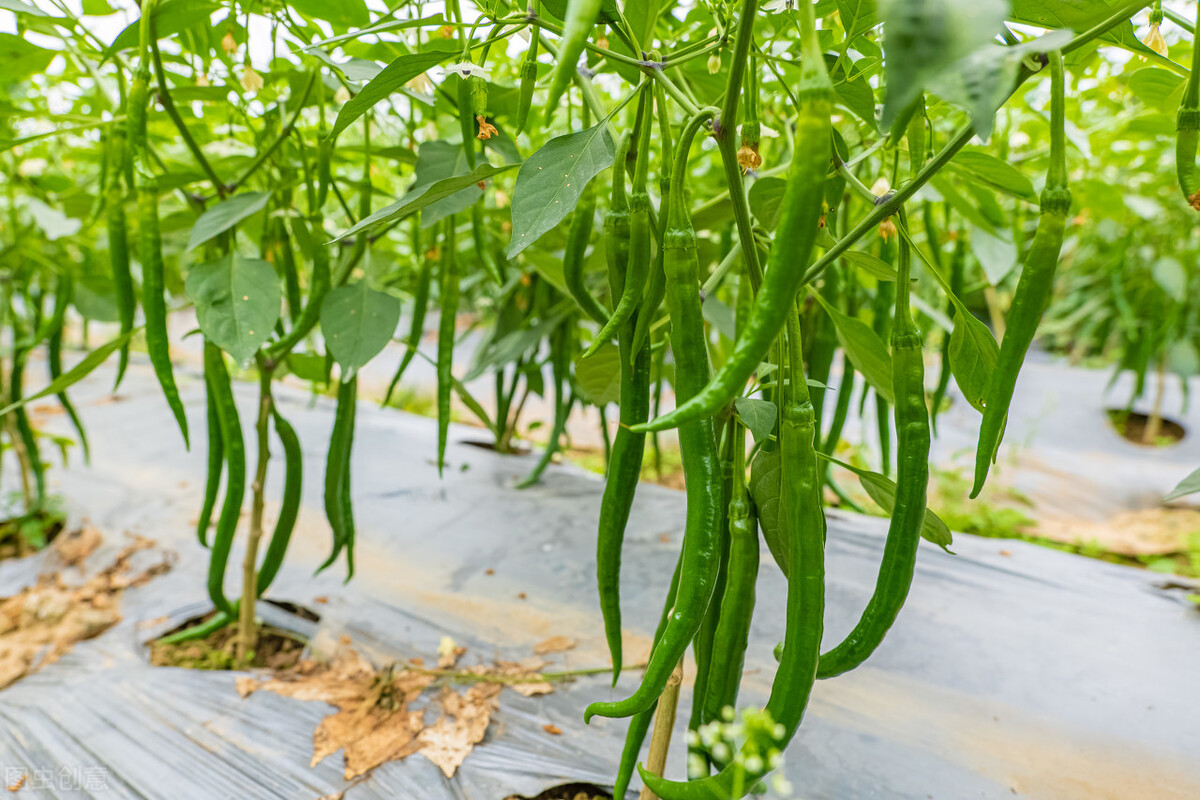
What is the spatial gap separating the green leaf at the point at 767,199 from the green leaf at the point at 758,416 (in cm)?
17

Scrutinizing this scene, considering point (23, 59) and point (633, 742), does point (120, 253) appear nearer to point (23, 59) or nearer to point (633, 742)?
point (23, 59)

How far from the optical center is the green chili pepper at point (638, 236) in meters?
0.45

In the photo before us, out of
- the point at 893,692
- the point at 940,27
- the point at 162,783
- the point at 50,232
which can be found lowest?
the point at 162,783

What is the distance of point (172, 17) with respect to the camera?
62 cm

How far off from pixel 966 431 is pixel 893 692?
226cm

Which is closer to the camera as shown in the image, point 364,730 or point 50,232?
point 364,730

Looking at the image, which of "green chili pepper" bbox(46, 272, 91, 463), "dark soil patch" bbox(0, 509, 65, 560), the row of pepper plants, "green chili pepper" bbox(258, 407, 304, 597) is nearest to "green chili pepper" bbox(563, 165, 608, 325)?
the row of pepper plants

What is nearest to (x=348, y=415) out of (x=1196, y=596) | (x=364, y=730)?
(x=364, y=730)

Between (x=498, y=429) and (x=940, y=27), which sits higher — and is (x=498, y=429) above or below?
below

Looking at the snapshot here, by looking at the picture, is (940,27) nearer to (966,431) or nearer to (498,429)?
(498,429)

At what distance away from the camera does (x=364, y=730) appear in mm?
888

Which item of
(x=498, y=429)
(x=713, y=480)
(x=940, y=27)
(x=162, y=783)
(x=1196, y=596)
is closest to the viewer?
(x=940, y=27)

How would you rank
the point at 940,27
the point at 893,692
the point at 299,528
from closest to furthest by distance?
the point at 940,27, the point at 893,692, the point at 299,528

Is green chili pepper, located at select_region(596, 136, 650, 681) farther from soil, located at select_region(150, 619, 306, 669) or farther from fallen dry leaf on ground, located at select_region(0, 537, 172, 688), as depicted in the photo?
fallen dry leaf on ground, located at select_region(0, 537, 172, 688)
